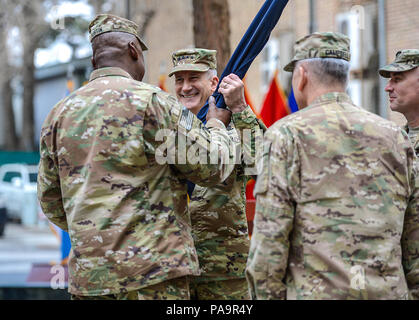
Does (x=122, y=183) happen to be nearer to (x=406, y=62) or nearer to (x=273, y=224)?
(x=273, y=224)

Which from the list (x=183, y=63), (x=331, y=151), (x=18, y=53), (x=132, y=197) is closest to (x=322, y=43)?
(x=331, y=151)

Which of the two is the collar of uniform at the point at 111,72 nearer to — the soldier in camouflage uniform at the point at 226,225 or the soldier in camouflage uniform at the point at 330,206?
the soldier in camouflage uniform at the point at 226,225

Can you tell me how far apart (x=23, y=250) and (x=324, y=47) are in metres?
12.9

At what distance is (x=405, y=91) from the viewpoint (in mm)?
3734

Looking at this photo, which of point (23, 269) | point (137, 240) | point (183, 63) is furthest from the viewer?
point (23, 269)

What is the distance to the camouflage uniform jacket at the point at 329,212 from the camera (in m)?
2.38

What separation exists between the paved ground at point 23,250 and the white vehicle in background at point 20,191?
1.57 ft

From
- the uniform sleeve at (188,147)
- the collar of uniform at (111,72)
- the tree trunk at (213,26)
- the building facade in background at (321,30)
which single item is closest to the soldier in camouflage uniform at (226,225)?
the uniform sleeve at (188,147)

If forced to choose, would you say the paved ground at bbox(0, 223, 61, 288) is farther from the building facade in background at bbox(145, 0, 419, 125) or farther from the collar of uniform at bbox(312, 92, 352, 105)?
the collar of uniform at bbox(312, 92, 352, 105)

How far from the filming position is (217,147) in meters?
2.85

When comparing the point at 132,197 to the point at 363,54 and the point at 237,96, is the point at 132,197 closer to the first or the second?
the point at 237,96

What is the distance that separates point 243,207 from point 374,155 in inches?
45.4

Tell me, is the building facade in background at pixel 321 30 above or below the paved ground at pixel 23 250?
above

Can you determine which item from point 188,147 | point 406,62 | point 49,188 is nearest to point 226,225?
point 188,147
